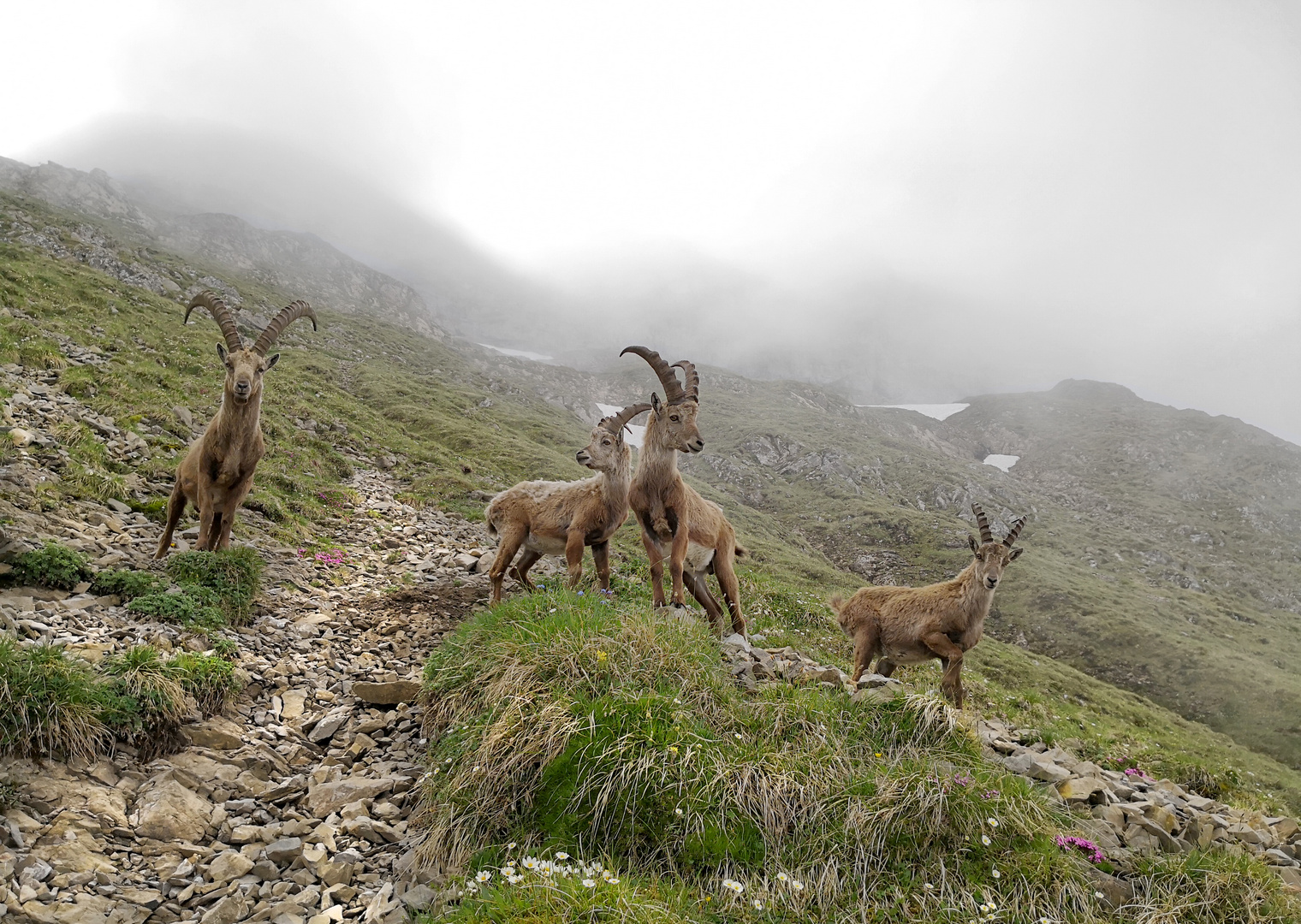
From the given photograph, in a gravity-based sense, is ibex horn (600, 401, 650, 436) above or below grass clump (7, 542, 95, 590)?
above

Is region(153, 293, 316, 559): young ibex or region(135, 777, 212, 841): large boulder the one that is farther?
region(153, 293, 316, 559): young ibex

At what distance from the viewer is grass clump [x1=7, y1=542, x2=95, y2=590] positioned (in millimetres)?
7430

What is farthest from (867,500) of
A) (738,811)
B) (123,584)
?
(123,584)

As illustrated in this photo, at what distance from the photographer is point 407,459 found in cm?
3073

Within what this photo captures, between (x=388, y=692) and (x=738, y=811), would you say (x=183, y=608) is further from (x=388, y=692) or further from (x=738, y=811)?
(x=738, y=811)

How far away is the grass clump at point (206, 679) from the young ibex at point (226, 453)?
13.9 feet

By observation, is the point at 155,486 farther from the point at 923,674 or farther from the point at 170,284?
the point at 170,284

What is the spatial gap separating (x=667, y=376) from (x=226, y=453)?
7846 millimetres

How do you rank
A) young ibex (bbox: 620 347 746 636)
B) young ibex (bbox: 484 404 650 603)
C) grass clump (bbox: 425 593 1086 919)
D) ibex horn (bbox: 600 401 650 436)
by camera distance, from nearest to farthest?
grass clump (bbox: 425 593 1086 919) → young ibex (bbox: 620 347 746 636) → young ibex (bbox: 484 404 650 603) → ibex horn (bbox: 600 401 650 436)

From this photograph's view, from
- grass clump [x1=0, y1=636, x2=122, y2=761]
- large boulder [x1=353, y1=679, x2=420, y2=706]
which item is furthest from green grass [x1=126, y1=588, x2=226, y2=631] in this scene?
large boulder [x1=353, y1=679, x2=420, y2=706]

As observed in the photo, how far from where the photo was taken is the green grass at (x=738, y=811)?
14.9 ft

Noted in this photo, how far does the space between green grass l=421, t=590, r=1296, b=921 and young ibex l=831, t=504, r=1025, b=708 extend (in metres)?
4.40

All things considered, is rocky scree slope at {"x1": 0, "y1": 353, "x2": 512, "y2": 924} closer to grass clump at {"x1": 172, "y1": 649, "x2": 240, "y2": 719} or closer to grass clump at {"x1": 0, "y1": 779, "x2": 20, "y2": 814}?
grass clump at {"x1": 0, "y1": 779, "x2": 20, "y2": 814}

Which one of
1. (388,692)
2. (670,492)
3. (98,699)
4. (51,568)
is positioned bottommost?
(388,692)
